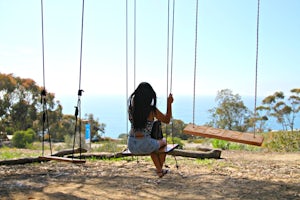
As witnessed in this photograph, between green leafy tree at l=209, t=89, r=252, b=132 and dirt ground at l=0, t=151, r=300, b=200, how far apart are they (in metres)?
8.79

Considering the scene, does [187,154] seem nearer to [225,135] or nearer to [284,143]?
[225,135]

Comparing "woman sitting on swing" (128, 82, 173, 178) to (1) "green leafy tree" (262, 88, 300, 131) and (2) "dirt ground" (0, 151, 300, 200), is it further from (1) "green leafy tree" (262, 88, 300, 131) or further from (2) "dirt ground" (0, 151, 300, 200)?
(1) "green leafy tree" (262, 88, 300, 131)

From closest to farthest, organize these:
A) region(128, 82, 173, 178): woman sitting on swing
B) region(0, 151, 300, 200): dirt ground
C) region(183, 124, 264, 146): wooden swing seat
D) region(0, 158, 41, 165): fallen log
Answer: region(128, 82, 173, 178): woman sitting on swing
region(0, 151, 300, 200): dirt ground
region(183, 124, 264, 146): wooden swing seat
region(0, 158, 41, 165): fallen log

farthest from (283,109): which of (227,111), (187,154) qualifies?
(187,154)

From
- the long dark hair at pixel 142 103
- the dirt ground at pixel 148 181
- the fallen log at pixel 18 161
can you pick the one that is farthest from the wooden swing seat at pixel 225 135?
the fallen log at pixel 18 161

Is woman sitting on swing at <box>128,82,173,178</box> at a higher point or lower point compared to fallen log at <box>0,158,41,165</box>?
higher

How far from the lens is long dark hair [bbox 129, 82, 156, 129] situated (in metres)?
3.60

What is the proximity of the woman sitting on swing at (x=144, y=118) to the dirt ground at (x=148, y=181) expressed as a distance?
51 cm

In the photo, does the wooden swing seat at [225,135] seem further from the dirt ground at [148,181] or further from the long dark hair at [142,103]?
the long dark hair at [142,103]

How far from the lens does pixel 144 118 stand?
3.61 meters

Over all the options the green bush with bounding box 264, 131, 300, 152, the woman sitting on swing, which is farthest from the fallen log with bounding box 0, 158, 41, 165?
the green bush with bounding box 264, 131, 300, 152

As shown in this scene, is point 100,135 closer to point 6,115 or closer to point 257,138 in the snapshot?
point 6,115

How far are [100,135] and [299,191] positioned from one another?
14.1 meters

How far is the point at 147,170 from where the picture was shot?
5.05 m
